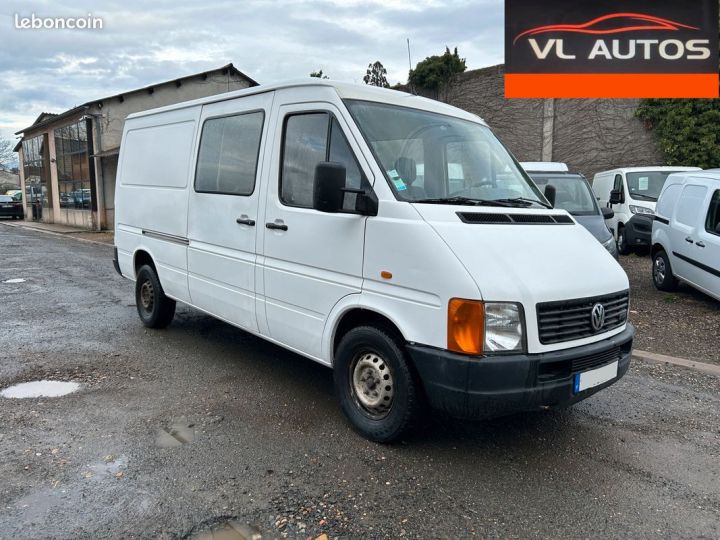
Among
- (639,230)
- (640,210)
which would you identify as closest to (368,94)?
(639,230)

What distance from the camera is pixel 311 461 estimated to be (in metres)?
3.36

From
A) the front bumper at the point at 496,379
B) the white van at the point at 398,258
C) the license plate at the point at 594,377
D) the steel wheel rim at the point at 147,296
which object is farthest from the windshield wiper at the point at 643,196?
the steel wheel rim at the point at 147,296

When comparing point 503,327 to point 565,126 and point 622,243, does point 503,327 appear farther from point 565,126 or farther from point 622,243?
point 565,126

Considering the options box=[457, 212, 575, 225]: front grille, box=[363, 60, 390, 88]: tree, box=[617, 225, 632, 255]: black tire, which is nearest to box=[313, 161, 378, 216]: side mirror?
box=[457, 212, 575, 225]: front grille

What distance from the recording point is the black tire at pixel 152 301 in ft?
20.0

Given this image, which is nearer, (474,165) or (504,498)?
(504,498)

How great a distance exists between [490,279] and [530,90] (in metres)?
13.8

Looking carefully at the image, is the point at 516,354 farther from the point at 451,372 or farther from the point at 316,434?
the point at 316,434

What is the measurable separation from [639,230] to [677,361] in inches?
283

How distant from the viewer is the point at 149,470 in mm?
3229

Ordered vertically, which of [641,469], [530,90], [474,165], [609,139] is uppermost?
[530,90]

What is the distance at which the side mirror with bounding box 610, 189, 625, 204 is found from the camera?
11.3 m

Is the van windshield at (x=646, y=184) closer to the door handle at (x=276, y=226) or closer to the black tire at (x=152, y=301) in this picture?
the black tire at (x=152, y=301)

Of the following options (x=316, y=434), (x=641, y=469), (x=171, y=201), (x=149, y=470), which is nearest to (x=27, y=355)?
(x=171, y=201)
